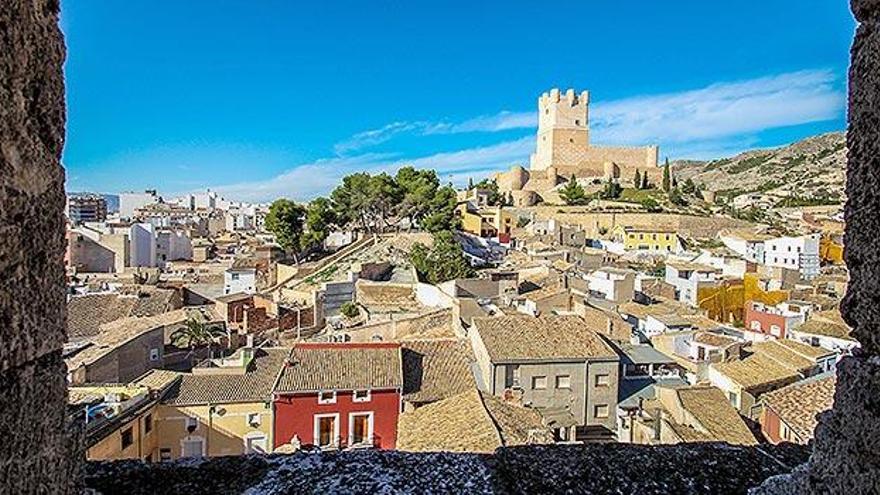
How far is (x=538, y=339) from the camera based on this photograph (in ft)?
49.3

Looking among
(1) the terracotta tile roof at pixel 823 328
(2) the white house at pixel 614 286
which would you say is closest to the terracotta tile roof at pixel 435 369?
(1) the terracotta tile roof at pixel 823 328

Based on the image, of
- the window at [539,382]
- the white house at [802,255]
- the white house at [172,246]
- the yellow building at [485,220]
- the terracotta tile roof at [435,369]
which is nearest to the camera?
the terracotta tile roof at [435,369]

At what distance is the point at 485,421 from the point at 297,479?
8134 millimetres

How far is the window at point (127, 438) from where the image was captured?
10.8m

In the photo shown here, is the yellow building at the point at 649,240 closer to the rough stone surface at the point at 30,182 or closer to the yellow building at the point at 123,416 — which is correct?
the yellow building at the point at 123,416

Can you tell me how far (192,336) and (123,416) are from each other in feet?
30.5

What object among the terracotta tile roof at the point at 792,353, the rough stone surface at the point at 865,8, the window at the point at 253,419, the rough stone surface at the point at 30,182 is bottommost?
the window at the point at 253,419

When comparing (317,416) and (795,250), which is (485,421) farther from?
(795,250)

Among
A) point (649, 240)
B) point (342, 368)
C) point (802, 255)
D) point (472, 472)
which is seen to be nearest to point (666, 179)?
point (649, 240)

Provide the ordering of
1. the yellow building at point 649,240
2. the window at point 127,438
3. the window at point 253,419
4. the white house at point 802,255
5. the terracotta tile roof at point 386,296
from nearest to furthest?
the window at point 127,438
the window at point 253,419
the terracotta tile roof at point 386,296
the white house at point 802,255
the yellow building at point 649,240

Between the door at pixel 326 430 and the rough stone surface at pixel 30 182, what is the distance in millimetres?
12889

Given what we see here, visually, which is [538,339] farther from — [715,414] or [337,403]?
[337,403]

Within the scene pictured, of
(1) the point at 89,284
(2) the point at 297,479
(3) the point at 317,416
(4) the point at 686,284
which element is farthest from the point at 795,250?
(2) the point at 297,479

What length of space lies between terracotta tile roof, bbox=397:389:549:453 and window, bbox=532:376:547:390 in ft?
8.99
